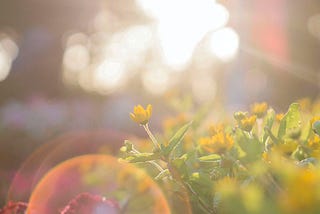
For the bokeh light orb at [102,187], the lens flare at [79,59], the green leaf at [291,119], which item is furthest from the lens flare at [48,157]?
the lens flare at [79,59]

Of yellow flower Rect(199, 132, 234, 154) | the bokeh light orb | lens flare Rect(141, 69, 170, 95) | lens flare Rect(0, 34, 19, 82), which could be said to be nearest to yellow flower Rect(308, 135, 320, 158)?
yellow flower Rect(199, 132, 234, 154)

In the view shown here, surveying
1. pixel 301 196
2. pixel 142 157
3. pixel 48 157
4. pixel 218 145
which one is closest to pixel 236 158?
pixel 218 145

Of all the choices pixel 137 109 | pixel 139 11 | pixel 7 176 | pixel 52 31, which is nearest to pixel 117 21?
pixel 139 11

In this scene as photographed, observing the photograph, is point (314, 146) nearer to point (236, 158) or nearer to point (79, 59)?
point (236, 158)

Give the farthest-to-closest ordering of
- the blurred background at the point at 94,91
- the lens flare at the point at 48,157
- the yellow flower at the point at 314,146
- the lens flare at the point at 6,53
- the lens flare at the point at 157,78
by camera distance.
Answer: the lens flare at the point at 157,78, the lens flare at the point at 6,53, the blurred background at the point at 94,91, the lens flare at the point at 48,157, the yellow flower at the point at 314,146

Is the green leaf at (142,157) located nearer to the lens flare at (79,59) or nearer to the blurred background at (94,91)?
the blurred background at (94,91)
